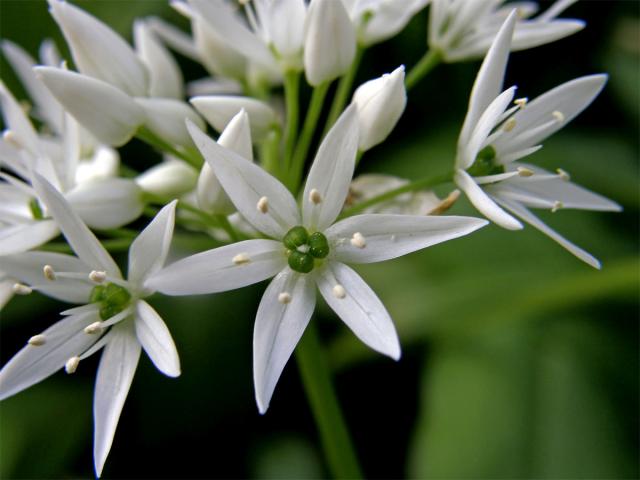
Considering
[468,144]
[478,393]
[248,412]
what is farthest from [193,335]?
[468,144]

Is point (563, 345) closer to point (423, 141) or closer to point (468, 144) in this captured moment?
point (423, 141)

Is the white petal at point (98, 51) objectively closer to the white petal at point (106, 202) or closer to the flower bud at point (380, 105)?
the white petal at point (106, 202)

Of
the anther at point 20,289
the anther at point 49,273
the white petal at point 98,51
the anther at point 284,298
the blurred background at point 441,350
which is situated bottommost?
the blurred background at point 441,350

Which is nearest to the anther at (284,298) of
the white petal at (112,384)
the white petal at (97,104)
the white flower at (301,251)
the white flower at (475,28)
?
the white flower at (301,251)

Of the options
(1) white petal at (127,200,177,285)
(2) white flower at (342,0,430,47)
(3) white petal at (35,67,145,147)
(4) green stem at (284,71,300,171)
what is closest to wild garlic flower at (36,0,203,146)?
(3) white petal at (35,67,145,147)

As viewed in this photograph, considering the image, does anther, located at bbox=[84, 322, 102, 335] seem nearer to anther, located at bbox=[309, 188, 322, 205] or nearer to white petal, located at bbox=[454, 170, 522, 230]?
anther, located at bbox=[309, 188, 322, 205]

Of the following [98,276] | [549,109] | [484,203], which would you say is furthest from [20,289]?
[549,109]
